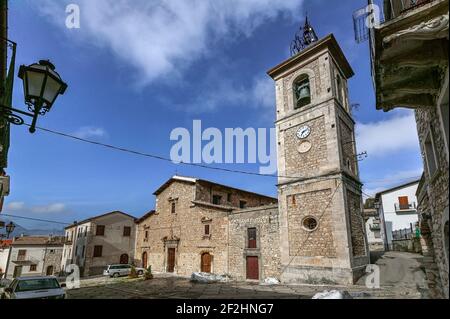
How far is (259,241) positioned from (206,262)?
215 inches

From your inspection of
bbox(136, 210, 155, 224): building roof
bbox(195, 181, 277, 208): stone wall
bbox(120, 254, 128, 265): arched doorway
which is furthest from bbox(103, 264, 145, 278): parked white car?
bbox(195, 181, 277, 208): stone wall

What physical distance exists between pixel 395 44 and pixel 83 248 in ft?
116

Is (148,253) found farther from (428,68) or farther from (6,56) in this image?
(428,68)

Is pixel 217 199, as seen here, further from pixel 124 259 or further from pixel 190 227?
pixel 124 259

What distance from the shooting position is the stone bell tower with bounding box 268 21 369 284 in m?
13.4

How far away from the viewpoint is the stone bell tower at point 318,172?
44.0 ft

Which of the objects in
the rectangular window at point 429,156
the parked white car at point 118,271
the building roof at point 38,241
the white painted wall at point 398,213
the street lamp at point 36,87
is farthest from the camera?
the building roof at point 38,241

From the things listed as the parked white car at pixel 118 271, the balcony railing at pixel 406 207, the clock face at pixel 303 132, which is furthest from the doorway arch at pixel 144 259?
the balcony railing at pixel 406 207

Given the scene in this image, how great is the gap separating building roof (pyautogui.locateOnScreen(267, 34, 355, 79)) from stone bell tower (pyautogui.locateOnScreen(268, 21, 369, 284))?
6 centimetres

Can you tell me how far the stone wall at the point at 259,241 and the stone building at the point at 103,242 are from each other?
692 inches

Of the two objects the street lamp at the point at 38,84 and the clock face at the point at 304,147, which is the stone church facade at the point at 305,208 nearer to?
the clock face at the point at 304,147

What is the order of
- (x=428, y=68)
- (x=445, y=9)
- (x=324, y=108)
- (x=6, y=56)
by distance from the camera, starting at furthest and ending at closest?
(x=324, y=108) → (x=6, y=56) → (x=428, y=68) → (x=445, y=9)

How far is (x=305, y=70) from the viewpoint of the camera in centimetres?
1709
